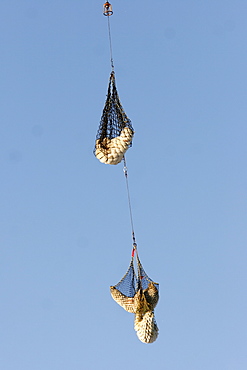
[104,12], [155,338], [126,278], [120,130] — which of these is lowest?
[155,338]

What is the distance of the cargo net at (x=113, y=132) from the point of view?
144 ft

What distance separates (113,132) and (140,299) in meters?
5.39

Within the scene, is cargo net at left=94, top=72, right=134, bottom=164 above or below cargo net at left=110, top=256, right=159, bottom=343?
above

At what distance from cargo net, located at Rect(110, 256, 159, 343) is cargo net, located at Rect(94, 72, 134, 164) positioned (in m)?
3.71

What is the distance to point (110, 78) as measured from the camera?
4506 cm

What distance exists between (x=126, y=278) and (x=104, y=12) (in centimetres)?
871

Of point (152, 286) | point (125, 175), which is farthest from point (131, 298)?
point (125, 175)

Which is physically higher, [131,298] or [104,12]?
[104,12]

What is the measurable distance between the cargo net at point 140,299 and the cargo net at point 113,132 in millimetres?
3715

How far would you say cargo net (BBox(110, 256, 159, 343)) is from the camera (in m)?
43.5

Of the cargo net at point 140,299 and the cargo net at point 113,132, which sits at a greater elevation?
the cargo net at point 113,132

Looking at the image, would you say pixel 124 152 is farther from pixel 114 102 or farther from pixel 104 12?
pixel 104 12

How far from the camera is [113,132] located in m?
44.6

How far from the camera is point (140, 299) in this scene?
44.5 metres
